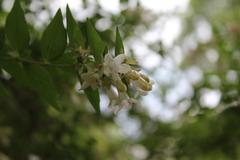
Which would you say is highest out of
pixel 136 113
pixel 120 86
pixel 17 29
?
pixel 136 113

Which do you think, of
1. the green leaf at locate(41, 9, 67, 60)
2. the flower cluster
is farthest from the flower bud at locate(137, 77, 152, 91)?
the green leaf at locate(41, 9, 67, 60)

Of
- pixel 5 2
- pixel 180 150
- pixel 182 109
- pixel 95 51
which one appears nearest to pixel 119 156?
pixel 182 109

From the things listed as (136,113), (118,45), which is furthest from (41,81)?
(136,113)

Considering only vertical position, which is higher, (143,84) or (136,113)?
(136,113)

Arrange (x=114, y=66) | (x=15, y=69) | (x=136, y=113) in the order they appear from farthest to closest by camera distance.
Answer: (x=136, y=113)
(x=15, y=69)
(x=114, y=66)

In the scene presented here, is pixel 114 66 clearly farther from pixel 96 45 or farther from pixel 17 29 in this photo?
pixel 17 29

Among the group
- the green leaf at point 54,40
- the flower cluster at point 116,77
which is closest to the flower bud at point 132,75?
the flower cluster at point 116,77

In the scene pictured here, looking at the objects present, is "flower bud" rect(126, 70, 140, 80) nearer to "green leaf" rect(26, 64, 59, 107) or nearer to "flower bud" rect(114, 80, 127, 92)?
"flower bud" rect(114, 80, 127, 92)
